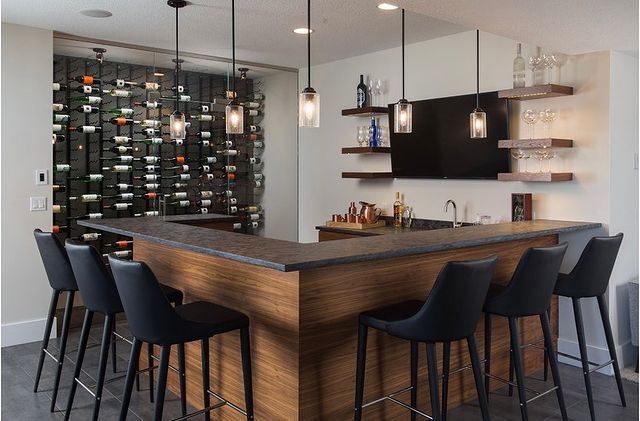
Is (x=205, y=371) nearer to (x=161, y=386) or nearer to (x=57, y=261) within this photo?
(x=161, y=386)

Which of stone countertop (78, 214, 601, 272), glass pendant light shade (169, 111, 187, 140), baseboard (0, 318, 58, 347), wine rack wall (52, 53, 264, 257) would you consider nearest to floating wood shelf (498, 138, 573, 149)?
stone countertop (78, 214, 601, 272)

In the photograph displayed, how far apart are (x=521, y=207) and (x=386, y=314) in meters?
2.15

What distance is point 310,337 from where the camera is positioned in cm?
272

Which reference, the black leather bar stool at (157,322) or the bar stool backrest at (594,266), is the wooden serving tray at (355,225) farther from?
the black leather bar stool at (157,322)

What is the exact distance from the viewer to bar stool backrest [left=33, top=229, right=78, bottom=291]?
11.5ft

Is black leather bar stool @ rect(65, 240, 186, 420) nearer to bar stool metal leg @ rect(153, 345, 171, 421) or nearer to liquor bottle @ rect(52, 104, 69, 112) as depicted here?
bar stool metal leg @ rect(153, 345, 171, 421)

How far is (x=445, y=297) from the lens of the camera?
8.27 feet

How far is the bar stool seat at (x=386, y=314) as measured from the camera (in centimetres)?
270

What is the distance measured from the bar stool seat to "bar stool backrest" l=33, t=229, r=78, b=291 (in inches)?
71.9

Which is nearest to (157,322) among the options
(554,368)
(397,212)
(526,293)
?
(526,293)

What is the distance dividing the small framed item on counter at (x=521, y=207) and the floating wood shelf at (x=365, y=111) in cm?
158

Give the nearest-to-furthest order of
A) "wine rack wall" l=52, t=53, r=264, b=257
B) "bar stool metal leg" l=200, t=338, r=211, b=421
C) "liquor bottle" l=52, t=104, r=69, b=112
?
"bar stool metal leg" l=200, t=338, r=211, b=421
"liquor bottle" l=52, t=104, r=69, b=112
"wine rack wall" l=52, t=53, r=264, b=257

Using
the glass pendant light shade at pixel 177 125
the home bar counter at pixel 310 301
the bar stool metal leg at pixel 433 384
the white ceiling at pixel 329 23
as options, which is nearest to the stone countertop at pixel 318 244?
the home bar counter at pixel 310 301

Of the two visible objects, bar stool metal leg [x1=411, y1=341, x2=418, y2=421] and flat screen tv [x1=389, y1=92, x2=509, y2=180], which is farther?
flat screen tv [x1=389, y1=92, x2=509, y2=180]
